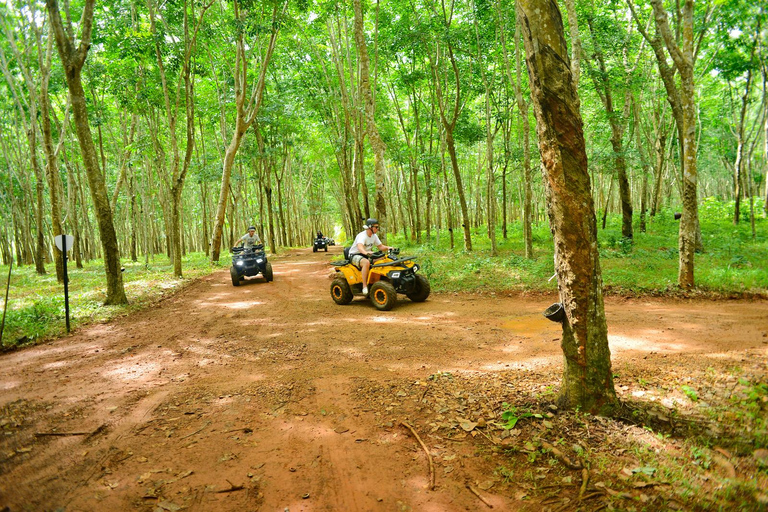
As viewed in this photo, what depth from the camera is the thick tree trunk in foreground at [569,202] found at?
300 cm

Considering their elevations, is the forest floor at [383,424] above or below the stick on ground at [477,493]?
above

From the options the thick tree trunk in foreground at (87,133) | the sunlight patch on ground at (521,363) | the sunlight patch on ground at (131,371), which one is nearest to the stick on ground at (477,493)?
the sunlight patch on ground at (521,363)

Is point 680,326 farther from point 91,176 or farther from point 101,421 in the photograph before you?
point 91,176

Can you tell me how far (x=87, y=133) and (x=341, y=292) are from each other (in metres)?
6.83

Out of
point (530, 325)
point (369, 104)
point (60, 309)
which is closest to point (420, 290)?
point (530, 325)

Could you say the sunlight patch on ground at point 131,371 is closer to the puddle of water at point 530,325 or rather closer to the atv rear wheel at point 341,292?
the atv rear wheel at point 341,292

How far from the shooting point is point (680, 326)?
18.7ft

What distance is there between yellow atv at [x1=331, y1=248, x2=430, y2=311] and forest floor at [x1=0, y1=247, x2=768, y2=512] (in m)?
1.85

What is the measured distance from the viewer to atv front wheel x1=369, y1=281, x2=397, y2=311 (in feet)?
25.5


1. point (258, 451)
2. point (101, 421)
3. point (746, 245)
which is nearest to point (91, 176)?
point (101, 421)

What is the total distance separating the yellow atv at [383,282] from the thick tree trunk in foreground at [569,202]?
15.8 ft

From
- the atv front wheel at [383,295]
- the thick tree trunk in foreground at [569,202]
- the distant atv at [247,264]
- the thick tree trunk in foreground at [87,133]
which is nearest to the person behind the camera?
the thick tree trunk in foreground at [569,202]

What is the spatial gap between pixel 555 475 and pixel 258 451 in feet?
7.23

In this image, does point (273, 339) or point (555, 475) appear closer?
point (555, 475)
